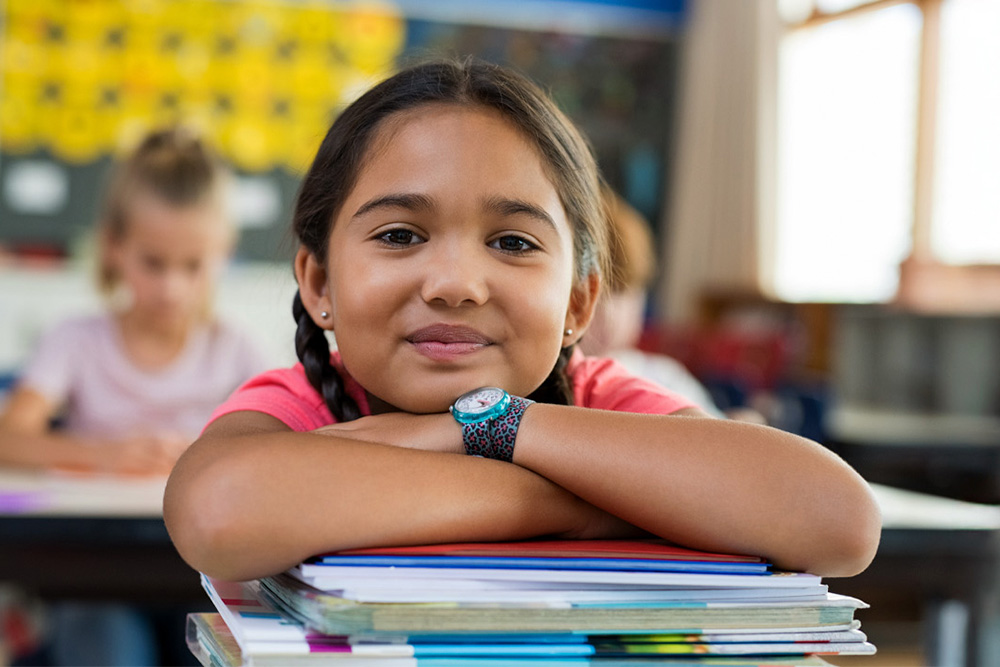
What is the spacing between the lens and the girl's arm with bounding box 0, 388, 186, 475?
1686 mm

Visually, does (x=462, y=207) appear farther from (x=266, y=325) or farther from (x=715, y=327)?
(x=715, y=327)

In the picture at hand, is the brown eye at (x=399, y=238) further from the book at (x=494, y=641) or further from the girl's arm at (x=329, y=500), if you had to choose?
the book at (x=494, y=641)

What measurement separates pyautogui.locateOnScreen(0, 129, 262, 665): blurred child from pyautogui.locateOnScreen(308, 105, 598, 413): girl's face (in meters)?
1.37

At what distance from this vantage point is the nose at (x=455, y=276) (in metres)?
0.73

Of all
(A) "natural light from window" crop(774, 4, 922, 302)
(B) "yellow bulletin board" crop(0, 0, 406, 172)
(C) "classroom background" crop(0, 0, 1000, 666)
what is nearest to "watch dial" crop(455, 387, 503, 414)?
(C) "classroom background" crop(0, 0, 1000, 666)

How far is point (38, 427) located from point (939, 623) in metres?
1.59

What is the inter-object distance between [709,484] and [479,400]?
0.16 metres

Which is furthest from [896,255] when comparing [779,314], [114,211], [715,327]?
[114,211]

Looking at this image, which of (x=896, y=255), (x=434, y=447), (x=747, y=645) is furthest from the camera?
(x=896, y=255)

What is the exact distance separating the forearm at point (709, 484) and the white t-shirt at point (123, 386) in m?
1.61

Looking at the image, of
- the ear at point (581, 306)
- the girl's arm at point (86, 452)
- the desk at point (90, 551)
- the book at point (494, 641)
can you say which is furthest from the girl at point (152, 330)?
the book at point (494, 641)

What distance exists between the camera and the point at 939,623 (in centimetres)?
144

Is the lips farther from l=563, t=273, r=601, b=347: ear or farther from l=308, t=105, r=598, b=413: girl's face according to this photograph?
l=563, t=273, r=601, b=347: ear

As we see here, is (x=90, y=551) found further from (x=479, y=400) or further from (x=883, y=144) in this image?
(x=883, y=144)
